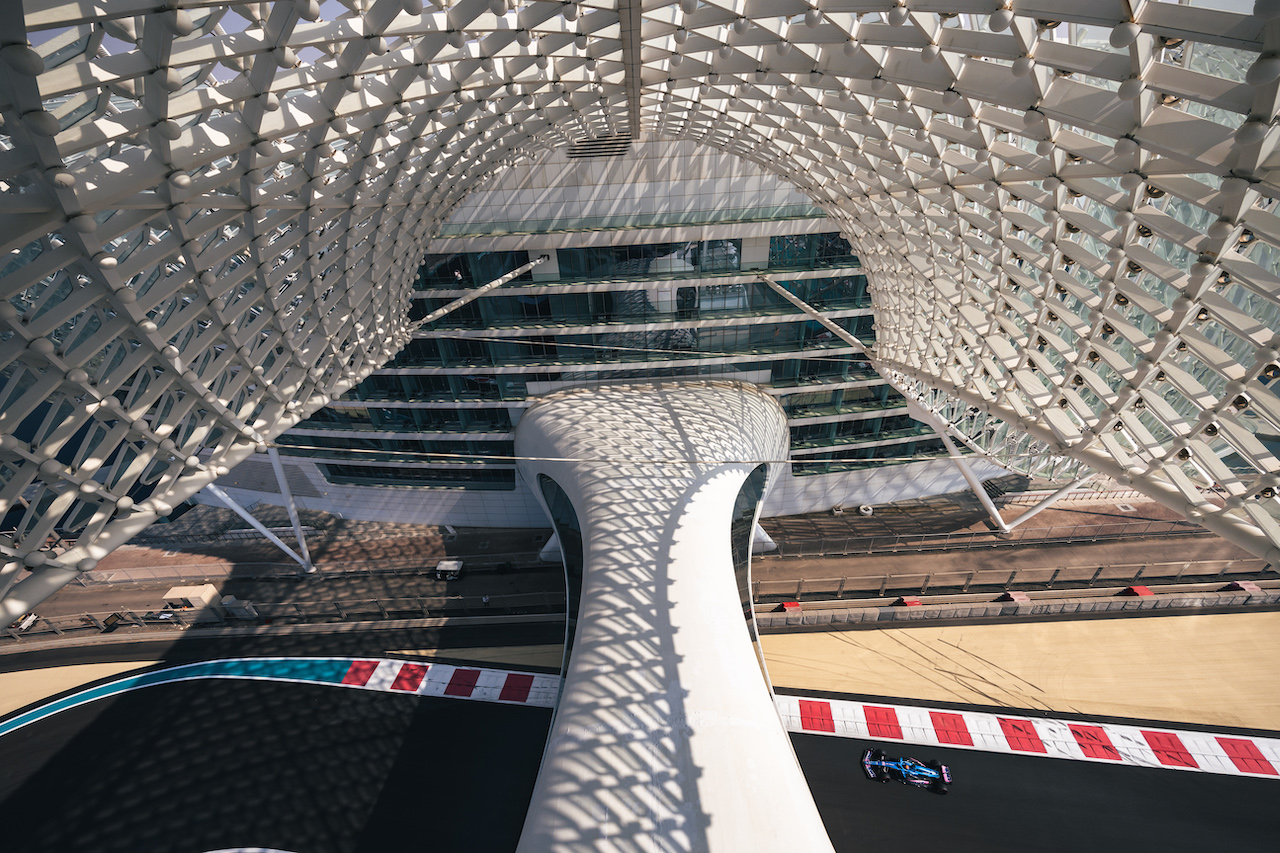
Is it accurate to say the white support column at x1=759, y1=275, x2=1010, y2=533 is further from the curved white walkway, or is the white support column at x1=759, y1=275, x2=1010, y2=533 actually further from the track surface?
the track surface

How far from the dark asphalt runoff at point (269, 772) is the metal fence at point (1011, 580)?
48.9ft

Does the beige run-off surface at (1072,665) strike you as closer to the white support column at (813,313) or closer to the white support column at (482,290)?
the white support column at (813,313)

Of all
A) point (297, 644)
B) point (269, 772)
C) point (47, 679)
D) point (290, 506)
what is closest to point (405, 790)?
point (269, 772)

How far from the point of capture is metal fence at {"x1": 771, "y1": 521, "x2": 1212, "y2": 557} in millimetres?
32406

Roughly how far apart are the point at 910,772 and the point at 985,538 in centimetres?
1828

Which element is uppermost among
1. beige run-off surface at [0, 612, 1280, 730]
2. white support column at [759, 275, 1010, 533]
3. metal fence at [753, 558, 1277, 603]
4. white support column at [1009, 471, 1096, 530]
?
white support column at [759, 275, 1010, 533]

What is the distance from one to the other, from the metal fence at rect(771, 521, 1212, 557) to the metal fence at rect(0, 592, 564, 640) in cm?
1612

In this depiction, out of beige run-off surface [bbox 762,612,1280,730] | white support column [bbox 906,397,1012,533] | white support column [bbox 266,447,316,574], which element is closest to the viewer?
beige run-off surface [bbox 762,612,1280,730]

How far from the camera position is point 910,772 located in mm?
20422

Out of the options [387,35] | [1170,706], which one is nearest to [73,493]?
[387,35]

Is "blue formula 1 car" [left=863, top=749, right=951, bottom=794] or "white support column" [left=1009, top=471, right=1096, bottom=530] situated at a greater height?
"white support column" [left=1009, top=471, right=1096, bottom=530]

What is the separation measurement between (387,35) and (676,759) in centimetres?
1845

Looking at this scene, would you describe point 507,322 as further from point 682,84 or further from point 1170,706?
point 1170,706

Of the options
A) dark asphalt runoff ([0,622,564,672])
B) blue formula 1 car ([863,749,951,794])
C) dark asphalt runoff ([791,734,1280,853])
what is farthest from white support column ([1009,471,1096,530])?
dark asphalt runoff ([0,622,564,672])
